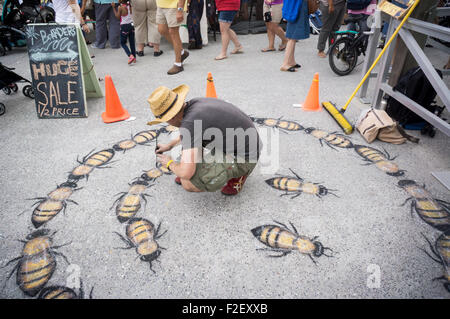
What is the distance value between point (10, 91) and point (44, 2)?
324 cm

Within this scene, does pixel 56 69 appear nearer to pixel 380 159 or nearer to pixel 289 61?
pixel 289 61

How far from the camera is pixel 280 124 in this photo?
357cm

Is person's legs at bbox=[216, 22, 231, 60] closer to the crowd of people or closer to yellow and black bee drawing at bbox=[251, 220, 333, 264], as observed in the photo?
the crowd of people

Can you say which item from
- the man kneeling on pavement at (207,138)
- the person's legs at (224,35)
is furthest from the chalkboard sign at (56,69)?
the person's legs at (224,35)

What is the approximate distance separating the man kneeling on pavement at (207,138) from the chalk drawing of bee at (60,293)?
3.24 ft

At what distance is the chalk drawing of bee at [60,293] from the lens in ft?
5.71

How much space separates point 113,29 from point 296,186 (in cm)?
584

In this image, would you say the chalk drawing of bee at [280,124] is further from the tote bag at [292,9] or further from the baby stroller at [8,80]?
the baby stroller at [8,80]

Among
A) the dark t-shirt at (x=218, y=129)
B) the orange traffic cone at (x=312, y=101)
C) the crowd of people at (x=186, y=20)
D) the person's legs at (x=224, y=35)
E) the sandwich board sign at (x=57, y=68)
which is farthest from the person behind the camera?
the person's legs at (x=224, y=35)

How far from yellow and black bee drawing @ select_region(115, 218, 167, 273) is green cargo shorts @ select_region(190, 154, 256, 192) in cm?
47

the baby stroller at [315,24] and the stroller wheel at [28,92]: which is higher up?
the baby stroller at [315,24]
